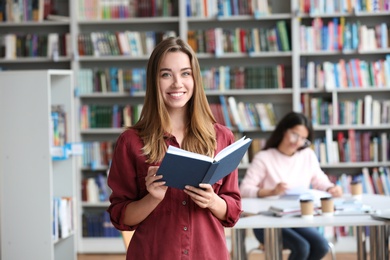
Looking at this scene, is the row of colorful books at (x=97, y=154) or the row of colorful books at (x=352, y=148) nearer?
the row of colorful books at (x=352, y=148)

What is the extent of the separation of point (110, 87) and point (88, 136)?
56cm

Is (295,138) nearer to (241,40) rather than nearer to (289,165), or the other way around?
(289,165)

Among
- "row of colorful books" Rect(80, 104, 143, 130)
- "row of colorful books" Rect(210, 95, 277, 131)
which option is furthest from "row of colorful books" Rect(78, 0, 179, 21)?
"row of colorful books" Rect(210, 95, 277, 131)

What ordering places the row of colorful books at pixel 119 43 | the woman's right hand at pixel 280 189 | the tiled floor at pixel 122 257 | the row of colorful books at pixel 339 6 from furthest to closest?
the row of colorful books at pixel 119 43
the row of colorful books at pixel 339 6
the tiled floor at pixel 122 257
the woman's right hand at pixel 280 189

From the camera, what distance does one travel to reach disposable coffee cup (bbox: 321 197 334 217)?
3.78 metres

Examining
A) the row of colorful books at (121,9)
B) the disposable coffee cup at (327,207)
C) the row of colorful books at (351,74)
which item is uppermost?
the row of colorful books at (121,9)

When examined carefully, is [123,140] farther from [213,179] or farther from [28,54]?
[28,54]

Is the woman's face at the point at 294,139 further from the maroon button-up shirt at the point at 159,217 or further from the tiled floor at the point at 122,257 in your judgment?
the maroon button-up shirt at the point at 159,217

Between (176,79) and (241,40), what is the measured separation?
446cm

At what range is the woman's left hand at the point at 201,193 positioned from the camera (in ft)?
7.02

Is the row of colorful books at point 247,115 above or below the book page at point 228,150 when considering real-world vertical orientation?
above

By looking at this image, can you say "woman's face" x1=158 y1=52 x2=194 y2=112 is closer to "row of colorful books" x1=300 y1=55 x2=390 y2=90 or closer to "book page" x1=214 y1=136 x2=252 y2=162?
"book page" x1=214 y1=136 x2=252 y2=162

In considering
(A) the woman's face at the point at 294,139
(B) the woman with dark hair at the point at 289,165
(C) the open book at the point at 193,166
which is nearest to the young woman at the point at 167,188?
(C) the open book at the point at 193,166

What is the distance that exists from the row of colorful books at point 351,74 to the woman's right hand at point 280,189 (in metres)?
2.30
